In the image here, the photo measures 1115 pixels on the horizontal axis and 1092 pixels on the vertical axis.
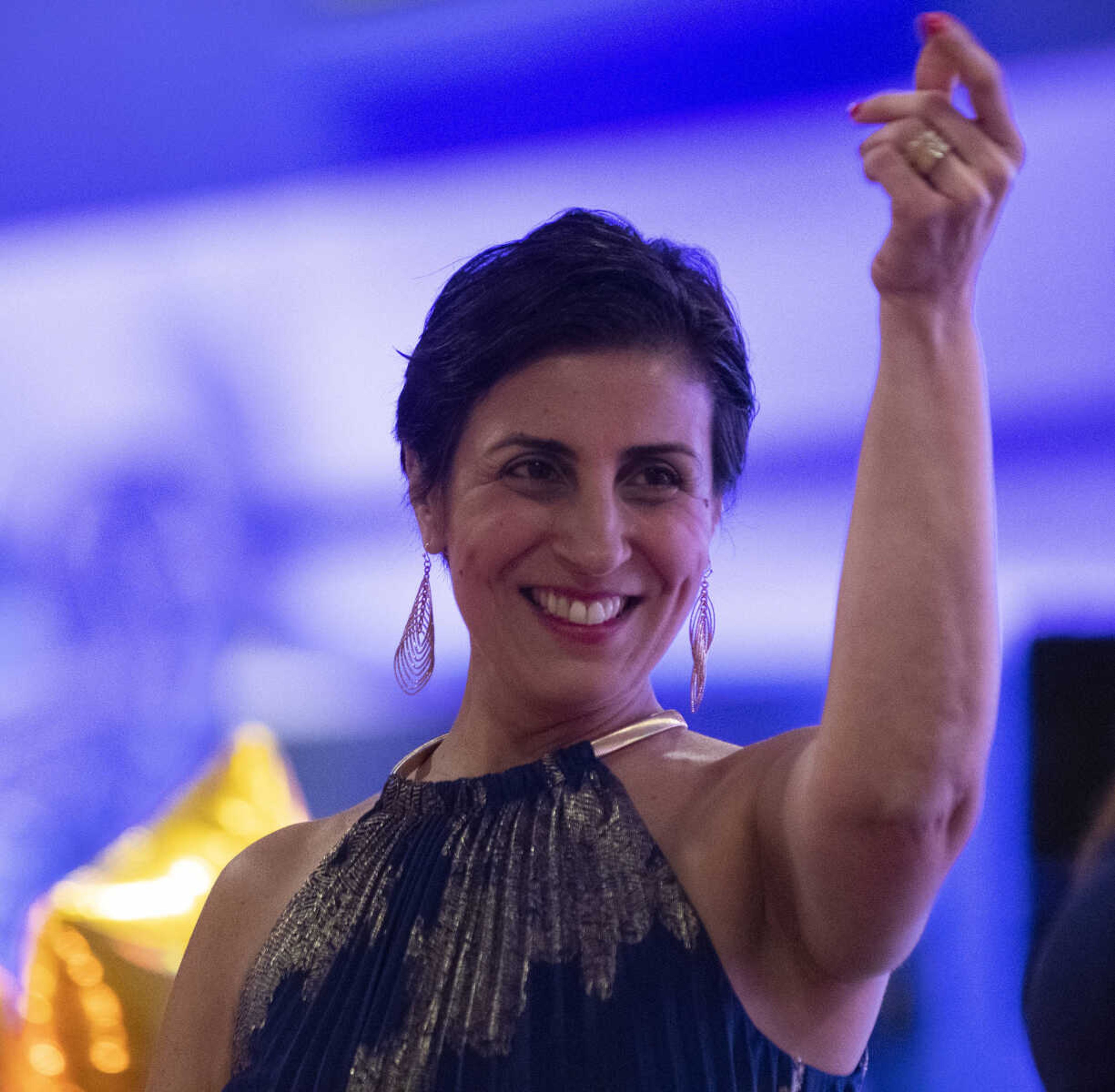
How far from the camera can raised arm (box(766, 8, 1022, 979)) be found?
2.04 ft

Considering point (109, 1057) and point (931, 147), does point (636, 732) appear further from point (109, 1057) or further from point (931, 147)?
point (109, 1057)

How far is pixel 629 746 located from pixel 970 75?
54 cm

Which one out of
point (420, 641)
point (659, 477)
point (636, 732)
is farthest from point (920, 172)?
point (420, 641)

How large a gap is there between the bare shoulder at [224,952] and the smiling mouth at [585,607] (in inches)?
11.3

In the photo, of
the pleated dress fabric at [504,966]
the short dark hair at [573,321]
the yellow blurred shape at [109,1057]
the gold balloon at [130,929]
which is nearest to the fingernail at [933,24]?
the short dark hair at [573,321]

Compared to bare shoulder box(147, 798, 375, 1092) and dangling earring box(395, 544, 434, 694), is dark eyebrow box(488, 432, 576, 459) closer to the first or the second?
dangling earring box(395, 544, 434, 694)

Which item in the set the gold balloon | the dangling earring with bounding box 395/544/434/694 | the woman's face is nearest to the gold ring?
the woman's face

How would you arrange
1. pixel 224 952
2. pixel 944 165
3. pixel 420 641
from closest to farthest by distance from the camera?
pixel 944 165
pixel 224 952
pixel 420 641

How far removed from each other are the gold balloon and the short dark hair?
82 cm

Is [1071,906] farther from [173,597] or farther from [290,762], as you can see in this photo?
[173,597]

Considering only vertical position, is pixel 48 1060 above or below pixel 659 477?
below

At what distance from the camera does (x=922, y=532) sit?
2.07ft

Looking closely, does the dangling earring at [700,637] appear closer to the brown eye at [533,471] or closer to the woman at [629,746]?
the woman at [629,746]

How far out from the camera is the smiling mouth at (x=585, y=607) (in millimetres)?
960
